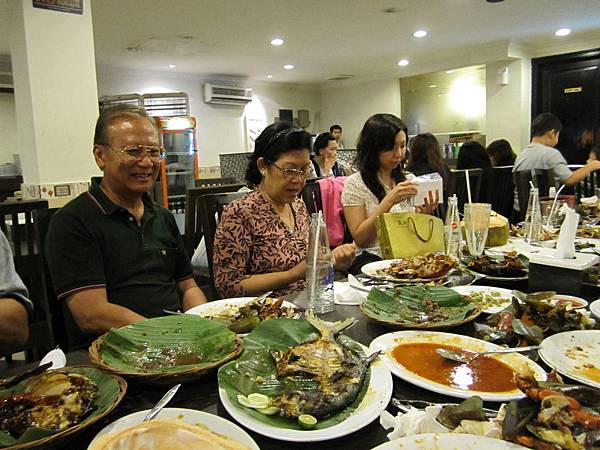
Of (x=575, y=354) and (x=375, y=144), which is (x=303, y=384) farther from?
(x=375, y=144)

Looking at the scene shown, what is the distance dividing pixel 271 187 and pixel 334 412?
1.25 meters

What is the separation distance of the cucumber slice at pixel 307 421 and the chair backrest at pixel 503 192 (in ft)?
14.5

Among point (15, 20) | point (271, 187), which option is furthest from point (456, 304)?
point (15, 20)

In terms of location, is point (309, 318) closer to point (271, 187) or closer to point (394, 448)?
point (394, 448)

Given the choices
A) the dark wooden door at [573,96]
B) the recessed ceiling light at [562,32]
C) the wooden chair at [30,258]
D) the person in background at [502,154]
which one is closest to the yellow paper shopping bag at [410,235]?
the wooden chair at [30,258]

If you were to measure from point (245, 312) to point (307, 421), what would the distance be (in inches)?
21.2

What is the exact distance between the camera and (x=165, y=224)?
1821 millimetres

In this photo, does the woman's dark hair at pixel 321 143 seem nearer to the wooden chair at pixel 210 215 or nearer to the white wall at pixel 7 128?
the wooden chair at pixel 210 215

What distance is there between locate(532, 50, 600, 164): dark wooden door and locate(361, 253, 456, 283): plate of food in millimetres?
7123

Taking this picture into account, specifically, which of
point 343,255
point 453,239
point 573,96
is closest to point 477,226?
point 453,239

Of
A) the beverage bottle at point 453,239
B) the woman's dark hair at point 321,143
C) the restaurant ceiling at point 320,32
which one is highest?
the restaurant ceiling at point 320,32

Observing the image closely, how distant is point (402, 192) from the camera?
217 centimetres

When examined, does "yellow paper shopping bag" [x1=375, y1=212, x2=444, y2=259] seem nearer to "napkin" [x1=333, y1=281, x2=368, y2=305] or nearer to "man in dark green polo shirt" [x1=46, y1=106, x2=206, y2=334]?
"napkin" [x1=333, y1=281, x2=368, y2=305]

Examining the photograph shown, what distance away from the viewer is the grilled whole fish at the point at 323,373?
29.1 inches
